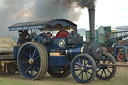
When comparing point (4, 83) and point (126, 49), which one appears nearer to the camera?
point (4, 83)

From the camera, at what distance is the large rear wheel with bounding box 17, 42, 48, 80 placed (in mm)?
8109

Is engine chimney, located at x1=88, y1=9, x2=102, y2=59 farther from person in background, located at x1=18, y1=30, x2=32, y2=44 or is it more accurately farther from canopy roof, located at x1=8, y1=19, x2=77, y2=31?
person in background, located at x1=18, y1=30, x2=32, y2=44

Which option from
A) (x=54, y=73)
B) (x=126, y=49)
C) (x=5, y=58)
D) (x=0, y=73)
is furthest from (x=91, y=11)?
(x=126, y=49)

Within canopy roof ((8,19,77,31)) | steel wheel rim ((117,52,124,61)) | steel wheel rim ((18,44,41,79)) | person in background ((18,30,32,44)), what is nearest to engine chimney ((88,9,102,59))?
canopy roof ((8,19,77,31))

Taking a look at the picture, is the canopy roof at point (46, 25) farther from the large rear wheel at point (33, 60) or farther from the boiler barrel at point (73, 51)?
the boiler barrel at point (73, 51)

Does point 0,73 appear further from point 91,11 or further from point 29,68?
point 91,11

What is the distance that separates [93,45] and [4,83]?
3008 millimetres

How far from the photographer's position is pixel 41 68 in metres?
8.03

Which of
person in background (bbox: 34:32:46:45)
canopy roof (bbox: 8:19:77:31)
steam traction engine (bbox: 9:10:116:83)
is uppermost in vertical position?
canopy roof (bbox: 8:19:77:31)

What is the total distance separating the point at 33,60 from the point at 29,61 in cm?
18

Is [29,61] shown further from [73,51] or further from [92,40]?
[92,40]

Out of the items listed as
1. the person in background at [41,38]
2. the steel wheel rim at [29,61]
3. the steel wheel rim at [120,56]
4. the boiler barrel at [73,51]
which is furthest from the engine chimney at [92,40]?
the steel wheel rim at [120,56]

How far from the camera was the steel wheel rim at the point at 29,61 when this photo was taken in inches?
336

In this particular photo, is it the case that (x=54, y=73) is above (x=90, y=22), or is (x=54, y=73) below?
below
